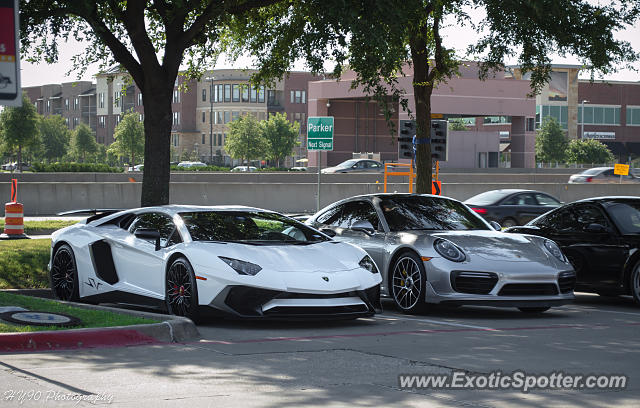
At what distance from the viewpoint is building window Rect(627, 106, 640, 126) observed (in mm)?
113106

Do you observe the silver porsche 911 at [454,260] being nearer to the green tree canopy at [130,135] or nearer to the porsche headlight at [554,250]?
the porsche headlight at [554,250]

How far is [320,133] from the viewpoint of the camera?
2197 centimetres

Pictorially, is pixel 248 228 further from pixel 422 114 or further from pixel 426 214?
pixel 422 114

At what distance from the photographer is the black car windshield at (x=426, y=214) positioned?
1189 centimetres

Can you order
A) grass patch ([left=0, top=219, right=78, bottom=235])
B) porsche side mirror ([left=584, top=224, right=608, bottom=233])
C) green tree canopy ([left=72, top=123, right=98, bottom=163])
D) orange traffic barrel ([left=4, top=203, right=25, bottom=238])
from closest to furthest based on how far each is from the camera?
porsche side mirror ([left=584, top=224, right=608, bottom=233]), orange traffic barrel ([left=4, top=203, right=25, bottom=238]), grass patch ([left=0, top=219, right=78, bottom=235]), green tree canopy ([left=72, top=123, right=98, bottom=163])

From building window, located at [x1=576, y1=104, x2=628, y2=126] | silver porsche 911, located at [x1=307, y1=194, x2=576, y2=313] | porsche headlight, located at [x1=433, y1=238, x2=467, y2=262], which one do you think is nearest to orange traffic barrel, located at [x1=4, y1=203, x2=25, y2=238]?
silver porsche 911, located at [x1=307, y1=194, x2=576, y2=313]

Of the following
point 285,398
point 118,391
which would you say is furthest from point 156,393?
point 285,398

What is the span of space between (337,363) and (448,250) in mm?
3858

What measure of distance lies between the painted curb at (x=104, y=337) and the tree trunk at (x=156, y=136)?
24.2 feet

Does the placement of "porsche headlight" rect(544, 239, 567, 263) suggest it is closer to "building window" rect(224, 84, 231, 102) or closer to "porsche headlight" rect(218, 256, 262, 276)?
"porsche headlight" rect(218, 256, 262, 276)

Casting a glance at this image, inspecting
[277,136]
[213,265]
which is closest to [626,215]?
[213,265]

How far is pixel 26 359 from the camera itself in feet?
24.4

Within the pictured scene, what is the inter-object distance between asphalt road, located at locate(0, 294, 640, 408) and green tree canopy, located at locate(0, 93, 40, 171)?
73044 millimetres

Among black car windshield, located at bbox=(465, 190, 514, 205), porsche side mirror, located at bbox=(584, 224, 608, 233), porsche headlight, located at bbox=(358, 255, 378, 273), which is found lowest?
black car windshield, located at bbox=(465, 190, 514, 205)
